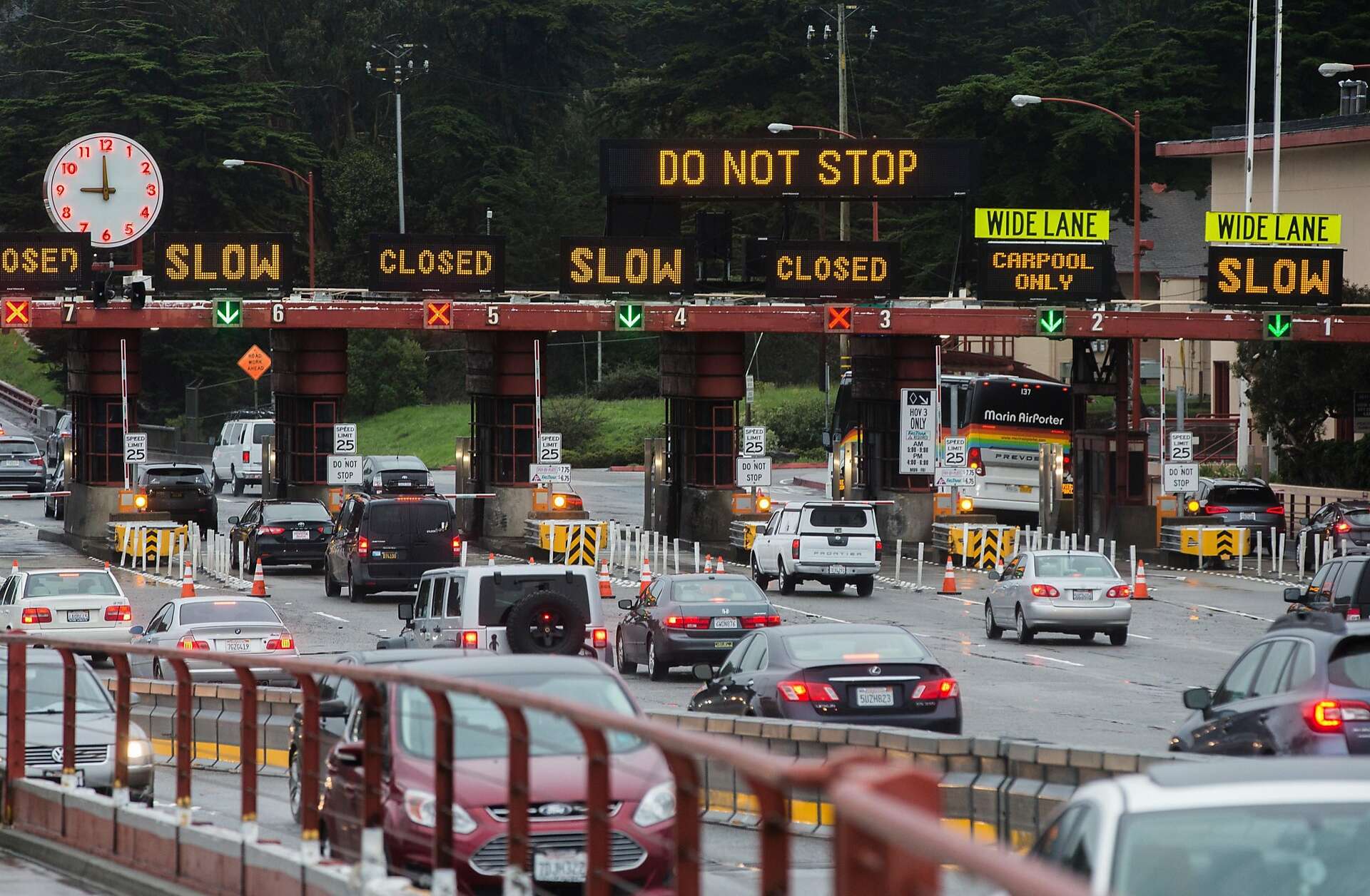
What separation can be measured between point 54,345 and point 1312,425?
2099 inches

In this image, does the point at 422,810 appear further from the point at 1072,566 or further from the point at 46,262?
the point at 46,262

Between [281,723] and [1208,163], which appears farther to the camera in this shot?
[1208,163]

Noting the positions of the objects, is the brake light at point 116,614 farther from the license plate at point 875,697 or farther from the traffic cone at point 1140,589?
the traffic cone at point 1140,589

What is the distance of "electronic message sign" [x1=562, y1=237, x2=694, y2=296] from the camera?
4453 cm

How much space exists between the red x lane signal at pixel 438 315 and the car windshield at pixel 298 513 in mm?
4796

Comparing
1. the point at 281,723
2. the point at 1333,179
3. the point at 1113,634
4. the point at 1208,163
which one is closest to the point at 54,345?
the point at 1208,163

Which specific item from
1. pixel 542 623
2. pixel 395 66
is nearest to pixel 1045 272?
pixel 542 623

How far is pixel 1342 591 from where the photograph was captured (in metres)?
23.2

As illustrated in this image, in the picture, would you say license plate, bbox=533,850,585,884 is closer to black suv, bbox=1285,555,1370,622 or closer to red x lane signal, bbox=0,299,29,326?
black suv, bbox=1285,555,1370,622

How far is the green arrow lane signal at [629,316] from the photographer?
146ft

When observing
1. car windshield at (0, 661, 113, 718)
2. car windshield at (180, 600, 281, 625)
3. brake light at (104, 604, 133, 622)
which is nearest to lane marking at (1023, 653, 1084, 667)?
car windshield at (180, 600, 281, 625)

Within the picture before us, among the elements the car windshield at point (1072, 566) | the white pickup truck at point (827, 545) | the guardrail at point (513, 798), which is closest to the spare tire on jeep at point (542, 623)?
the guardrail at point (513, 798)

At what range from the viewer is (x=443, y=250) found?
149 ft

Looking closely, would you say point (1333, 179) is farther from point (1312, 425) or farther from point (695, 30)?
point (695, 30)
